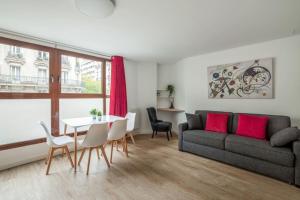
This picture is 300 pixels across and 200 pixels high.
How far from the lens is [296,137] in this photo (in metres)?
2.13

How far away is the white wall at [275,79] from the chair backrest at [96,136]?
8.99 feet

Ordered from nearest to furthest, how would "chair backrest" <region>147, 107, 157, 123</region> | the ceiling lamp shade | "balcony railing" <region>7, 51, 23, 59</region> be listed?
the ceiling lamp shade
"balcony railing" <region>7, 51, 23, 59</region>
"chair backrest" <region>147, 107, 157, 123</region>

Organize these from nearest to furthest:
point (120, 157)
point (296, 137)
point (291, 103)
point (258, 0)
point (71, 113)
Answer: point (258, 0) < point (296, 137) < point (291, 103) < point (120, 157) < point (71, 113)

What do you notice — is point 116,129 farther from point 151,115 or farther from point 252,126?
point 252,126

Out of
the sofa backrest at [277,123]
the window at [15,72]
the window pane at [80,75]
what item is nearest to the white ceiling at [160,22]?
the window pane at [80,75]

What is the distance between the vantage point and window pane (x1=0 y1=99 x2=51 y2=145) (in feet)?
8.77

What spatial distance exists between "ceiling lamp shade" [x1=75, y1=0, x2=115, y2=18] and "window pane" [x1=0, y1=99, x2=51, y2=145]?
2.19 m

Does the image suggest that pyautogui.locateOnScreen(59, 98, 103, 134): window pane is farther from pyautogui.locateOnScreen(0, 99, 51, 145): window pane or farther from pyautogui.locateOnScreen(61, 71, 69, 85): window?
pyautogui.locateOnScreen(61, 71, 69, 85): window

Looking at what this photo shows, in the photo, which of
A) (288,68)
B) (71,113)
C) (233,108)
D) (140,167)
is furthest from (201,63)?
(71,113)

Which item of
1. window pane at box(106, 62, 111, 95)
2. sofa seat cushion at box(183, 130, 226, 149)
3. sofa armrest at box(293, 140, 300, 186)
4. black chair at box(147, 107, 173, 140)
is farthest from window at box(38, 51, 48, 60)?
sofa armrest at box(293, 140, 300, 186)

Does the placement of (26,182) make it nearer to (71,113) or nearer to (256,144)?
(71,113)

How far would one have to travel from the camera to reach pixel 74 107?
11.7 ft

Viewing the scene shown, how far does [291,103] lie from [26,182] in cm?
466

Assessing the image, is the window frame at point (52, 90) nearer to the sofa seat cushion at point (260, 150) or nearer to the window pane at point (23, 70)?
the window pane at point (23, 70)
